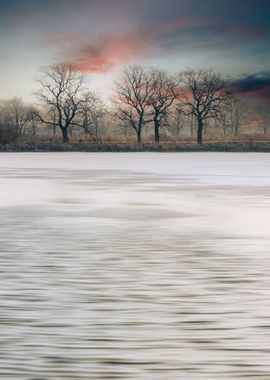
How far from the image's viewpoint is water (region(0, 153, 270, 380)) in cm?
262

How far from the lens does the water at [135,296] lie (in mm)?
2619

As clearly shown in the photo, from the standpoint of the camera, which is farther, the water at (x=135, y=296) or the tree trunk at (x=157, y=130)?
the tree trunk at (x=157, y=130)

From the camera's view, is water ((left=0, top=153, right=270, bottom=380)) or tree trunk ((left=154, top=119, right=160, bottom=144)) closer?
water ((left=0, top=153, right=270, bottom=380))

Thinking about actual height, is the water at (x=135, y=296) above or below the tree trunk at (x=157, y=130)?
below

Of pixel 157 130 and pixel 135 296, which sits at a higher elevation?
pixel 157 130

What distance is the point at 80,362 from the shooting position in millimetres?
2617

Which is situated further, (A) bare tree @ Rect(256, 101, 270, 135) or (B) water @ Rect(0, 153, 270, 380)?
(A) bare tree @ Rect(256, 101, 270, 135)

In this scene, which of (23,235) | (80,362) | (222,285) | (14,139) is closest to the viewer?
(80,362)

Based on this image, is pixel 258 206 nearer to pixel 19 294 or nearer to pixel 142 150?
pixel 19 294

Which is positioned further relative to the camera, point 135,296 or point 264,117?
point 264,117

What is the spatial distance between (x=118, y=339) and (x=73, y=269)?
5.62ft

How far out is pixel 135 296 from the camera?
3.71 m

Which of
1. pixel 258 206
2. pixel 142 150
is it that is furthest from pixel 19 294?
pixel 142 150

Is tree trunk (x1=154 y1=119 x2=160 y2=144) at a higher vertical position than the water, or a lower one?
higher
